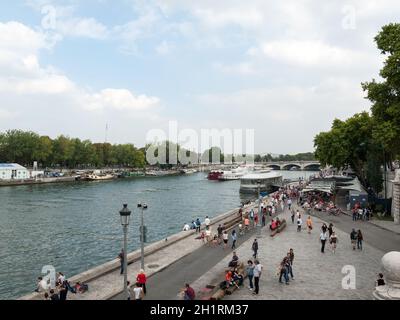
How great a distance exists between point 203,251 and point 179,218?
93.3 feet

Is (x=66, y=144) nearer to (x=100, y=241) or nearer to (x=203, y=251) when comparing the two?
(x=100, y=241)

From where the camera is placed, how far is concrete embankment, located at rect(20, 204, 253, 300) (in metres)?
19.0

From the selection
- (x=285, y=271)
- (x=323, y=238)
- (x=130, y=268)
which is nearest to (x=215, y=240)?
(x=323, y=238)

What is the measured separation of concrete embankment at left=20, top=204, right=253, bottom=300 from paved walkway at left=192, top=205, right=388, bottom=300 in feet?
10.6

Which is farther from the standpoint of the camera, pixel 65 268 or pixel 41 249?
pixel 41 249

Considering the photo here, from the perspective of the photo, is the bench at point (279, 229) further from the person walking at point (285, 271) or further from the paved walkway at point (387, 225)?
the person walking at point (285, 271)

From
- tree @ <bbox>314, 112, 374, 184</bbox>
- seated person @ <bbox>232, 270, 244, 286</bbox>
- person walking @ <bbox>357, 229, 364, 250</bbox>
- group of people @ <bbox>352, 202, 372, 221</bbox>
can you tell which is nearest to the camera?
seated person @ <bbox>232, 270, 244, 286</bbox>

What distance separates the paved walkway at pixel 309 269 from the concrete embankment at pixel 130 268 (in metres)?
3.23

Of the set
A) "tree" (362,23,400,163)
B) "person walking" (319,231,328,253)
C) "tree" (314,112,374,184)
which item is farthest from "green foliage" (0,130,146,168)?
"person walking" (319,231,328,253)

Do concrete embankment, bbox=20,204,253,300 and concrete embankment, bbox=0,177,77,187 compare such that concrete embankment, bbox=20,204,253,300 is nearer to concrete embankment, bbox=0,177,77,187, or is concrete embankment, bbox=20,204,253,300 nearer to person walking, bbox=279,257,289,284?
person walking, bbox=279,257,289,284

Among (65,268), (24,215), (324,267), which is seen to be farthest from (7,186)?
(324,267)

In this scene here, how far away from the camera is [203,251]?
27281 mm
